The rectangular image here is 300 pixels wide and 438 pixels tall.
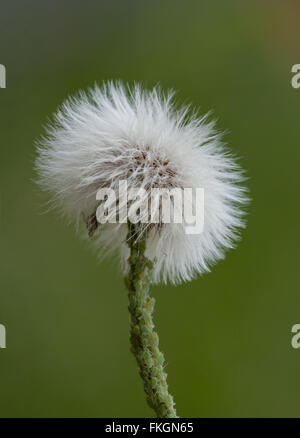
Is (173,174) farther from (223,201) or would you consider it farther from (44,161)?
(44,161)

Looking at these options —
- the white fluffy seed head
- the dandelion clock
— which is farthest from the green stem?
the white fluffy seed head

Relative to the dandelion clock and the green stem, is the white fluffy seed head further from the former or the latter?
the green stem

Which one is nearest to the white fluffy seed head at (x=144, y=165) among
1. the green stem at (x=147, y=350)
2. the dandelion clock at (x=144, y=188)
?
the dandelion clock at (x=144, y=188)

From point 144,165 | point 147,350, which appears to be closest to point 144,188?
point 144,165

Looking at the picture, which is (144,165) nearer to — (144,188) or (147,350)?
(144,188)

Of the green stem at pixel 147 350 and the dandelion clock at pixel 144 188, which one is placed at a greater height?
the dandelion clock at pixel 144 188

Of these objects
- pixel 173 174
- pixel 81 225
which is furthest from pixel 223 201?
pixel 81 225

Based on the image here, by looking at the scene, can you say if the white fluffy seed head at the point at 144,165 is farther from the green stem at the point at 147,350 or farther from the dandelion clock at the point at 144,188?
the green stem at the point at 147,350
